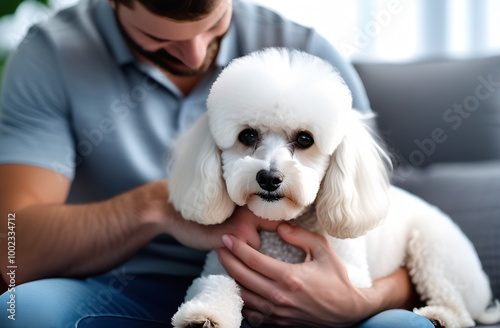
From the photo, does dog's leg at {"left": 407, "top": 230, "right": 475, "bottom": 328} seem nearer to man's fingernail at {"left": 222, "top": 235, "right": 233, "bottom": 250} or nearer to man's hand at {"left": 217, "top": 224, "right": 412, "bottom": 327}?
man's hand at {"left": 217, "top": 224, "right": 412, "bottom": 327}

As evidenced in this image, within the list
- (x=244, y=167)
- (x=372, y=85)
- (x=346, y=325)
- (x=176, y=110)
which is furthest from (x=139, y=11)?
(x=372, y=85)

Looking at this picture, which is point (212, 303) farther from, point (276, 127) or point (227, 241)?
point (276, 127)

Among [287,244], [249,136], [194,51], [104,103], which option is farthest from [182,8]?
[287,244]

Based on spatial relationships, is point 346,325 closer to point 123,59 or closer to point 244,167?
point 244,167

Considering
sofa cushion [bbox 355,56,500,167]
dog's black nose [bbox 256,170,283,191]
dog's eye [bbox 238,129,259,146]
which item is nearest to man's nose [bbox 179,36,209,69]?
dog's eye [bbox 238,129,259,146]

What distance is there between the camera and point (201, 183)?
0.81 metres

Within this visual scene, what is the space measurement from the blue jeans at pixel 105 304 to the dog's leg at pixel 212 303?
0.35ft

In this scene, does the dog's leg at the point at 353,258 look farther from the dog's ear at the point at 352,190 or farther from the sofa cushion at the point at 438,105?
the sofa cushion at the point at 438,105

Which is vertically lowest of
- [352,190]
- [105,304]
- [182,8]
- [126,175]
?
[105,304]

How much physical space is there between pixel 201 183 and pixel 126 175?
353 millimetres

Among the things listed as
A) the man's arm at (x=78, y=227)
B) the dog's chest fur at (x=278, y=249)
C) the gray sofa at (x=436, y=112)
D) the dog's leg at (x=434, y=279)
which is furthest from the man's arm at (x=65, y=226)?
the gray sofa at (x=436, y=112)

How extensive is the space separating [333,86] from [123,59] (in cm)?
56

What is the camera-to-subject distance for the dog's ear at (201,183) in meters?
0.81

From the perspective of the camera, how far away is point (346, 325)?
84 centimetres
